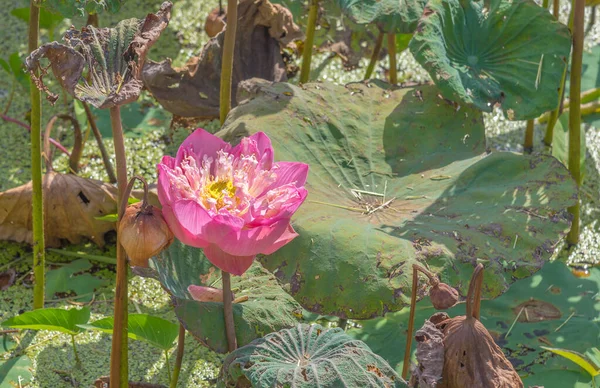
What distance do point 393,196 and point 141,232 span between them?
90 centimetres

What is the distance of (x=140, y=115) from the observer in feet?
9.55

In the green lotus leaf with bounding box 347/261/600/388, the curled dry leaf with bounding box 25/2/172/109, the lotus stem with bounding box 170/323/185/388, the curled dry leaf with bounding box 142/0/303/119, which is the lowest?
the green lotus leaf with bounding box 347/261/600/388

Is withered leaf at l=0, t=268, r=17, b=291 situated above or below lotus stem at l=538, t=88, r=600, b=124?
below

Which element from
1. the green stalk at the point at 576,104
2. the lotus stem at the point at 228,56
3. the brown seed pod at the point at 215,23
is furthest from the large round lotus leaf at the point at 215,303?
the brown seed pod at the point at 215,23

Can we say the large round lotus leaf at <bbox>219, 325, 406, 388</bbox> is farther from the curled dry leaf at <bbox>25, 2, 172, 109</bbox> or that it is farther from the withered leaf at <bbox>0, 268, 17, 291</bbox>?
the withered leaf at <bbox>0, 268, 17, 291</bbox>

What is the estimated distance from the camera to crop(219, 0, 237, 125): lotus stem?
6.79ft

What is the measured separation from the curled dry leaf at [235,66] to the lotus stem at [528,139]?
2.59 ft

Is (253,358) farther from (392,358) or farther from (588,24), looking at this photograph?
(588,24)

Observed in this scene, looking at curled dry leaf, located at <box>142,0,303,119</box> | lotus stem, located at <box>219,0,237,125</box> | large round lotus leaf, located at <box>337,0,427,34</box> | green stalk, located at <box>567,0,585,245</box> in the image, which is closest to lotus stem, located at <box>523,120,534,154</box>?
green stalk, located at <box>567,0,585,245</box>

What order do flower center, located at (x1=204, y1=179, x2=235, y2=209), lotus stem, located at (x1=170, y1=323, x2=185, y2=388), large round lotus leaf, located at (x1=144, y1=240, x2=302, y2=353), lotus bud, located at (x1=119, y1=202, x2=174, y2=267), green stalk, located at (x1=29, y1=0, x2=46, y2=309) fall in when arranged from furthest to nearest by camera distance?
green stalk, located at (x1=29, y1=0, x2=46, y2=309)
lotus stem, located at (x1=170, y1=323, x2=185, y2=388)
large round lotus leaf, located at (x1=144, y1=240, x2=302, y2=353)
flower center, located at (x1=204, y1=179, x2=235, y2=209)
lotus bud, located at (x1=119, y1=202, x2=174, y2=267)

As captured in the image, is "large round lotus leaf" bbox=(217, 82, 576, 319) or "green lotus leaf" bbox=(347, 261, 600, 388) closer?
"large round lotus leaf" bbox=(217, 82, 576, 319)

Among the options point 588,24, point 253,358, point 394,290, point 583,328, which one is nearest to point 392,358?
point 394,290

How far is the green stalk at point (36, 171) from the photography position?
71.2 inches

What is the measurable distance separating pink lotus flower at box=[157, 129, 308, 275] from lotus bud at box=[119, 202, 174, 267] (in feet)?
0.15
